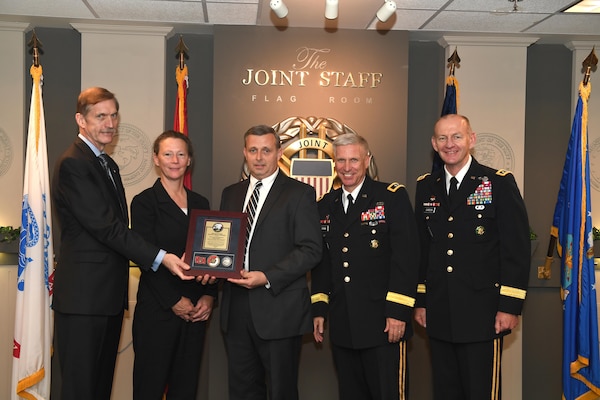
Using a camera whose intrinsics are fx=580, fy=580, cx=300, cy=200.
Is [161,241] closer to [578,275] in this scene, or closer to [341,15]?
[341,15]

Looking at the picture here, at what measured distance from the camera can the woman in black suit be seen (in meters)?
2.99

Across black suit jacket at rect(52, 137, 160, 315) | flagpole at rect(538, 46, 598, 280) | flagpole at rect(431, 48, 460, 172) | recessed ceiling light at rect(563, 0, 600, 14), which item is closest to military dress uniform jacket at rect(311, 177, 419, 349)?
black suit jacket at rect(52, 137, 160, 315)

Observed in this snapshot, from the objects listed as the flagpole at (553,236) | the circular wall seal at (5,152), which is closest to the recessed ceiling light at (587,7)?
the flagpole at (553,236)

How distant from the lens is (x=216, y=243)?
2.77 metres

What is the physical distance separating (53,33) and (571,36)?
156 inches

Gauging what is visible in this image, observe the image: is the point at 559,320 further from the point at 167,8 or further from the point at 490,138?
the point at 167,8

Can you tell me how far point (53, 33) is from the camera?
442 centimetres

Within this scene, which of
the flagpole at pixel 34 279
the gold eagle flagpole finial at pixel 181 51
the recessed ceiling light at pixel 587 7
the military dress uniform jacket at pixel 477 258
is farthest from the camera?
the gold eagle flagpole finial at pixel 181 51

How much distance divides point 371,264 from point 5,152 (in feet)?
9.65

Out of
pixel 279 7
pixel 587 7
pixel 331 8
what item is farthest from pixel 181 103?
pixel 587 7

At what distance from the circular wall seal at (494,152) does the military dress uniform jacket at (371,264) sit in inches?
68.4

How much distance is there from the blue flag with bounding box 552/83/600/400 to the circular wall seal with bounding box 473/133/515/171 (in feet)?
1.92

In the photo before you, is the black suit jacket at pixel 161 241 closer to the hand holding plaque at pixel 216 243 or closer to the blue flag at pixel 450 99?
the hand holding plaque at pixel 216 243

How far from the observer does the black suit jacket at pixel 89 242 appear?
2727mm
